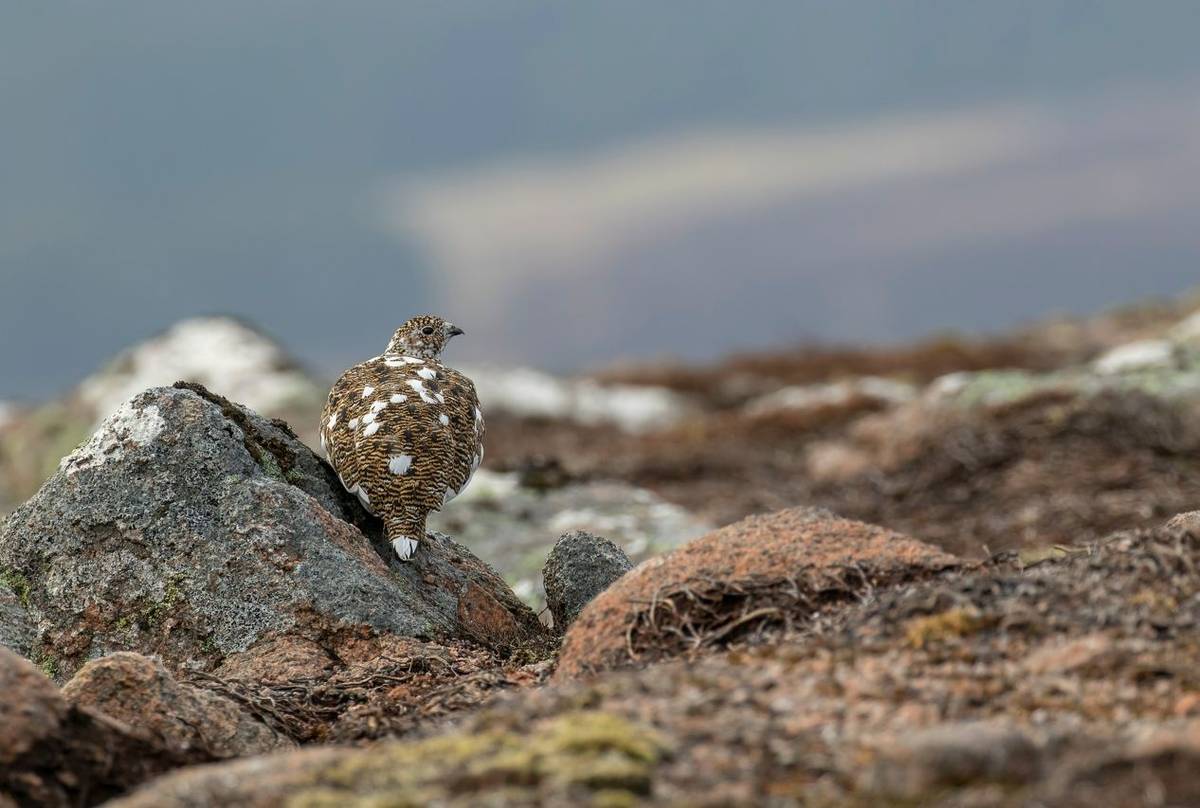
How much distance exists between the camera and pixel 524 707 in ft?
16.3

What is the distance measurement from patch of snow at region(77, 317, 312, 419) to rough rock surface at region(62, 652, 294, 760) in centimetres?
1766

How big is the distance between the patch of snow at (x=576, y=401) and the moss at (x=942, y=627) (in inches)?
918

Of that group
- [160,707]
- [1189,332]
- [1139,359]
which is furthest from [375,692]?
[1189,332]


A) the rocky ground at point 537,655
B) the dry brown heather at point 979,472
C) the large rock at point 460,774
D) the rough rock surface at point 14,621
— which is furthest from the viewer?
the dry brown heather at point 979,472

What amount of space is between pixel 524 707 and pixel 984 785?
1.57 metres

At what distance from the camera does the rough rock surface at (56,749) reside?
4938 millimetres

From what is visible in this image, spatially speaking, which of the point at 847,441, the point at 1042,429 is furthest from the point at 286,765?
the point at 847,441

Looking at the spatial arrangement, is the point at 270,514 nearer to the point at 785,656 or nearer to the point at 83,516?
the point at 83,516

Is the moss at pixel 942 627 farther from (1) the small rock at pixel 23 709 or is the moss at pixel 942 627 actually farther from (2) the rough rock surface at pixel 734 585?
(1) the small rock at pixel 23 709

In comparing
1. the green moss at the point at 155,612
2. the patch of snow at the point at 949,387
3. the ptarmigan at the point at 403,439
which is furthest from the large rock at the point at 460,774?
the patch of snow at the point at 949,387

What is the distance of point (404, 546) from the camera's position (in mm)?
7691

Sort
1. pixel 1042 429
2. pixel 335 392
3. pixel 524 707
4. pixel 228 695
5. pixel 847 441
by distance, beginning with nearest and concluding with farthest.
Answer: pixel 524 707, pixel 228 695, pixel 335 392, pixel 1042 429, pixel 847 441

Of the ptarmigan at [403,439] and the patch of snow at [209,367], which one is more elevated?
the patch of snow at [209,367]

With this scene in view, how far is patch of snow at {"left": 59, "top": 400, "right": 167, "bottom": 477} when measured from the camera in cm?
750
